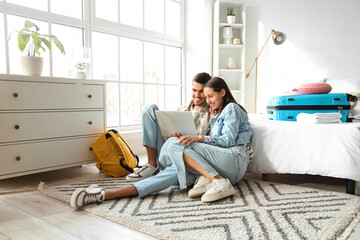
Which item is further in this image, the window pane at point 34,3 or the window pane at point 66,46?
the window pane at point 66,46

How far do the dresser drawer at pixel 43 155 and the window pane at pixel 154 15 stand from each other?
188cm

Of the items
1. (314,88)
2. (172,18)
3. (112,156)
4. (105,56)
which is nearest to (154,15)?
(172,18)

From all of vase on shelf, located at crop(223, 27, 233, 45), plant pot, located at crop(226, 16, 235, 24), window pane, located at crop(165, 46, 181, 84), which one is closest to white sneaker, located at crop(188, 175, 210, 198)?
window pane, located at crop(165, 46, 181, 84)

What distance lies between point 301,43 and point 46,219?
359 cm

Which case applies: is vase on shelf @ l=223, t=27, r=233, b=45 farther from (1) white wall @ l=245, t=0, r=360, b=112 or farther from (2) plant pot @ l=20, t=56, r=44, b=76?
(2) plant pot @ l=20, t=56, r=44, b=76

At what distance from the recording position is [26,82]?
6.61 ft

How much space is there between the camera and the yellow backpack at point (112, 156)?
2301 millimetres

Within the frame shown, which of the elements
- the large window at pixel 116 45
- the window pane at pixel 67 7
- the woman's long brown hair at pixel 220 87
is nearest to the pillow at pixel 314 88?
the woman's long brown hair at pixel 220 87

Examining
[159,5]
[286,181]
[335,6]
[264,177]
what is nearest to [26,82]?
[264,177]

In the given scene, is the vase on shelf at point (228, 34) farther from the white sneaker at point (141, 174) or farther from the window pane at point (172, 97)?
the white sneaker at point (141, 174)

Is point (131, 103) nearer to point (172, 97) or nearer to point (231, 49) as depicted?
point (172, 97)

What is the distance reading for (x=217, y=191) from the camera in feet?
5.37

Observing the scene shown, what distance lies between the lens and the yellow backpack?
7.55 feet

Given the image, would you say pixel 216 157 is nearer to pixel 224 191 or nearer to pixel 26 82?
pixel 224 191
